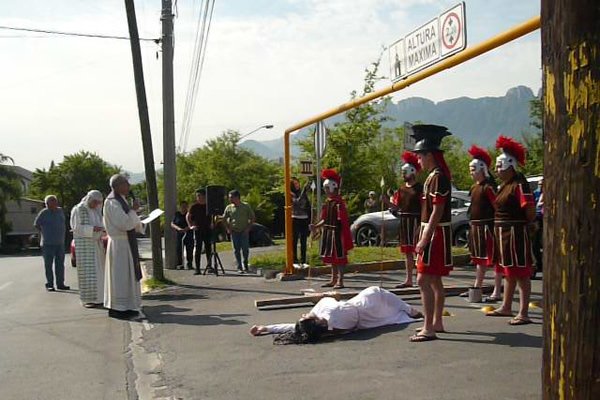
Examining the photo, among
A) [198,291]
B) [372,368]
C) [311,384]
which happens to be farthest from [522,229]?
[198,291]

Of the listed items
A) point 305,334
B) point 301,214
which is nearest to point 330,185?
point 301,214

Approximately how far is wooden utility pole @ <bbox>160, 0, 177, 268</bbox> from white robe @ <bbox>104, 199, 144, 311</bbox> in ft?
20.9

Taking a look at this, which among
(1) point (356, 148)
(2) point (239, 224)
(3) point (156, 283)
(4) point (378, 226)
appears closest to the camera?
(3) point (156, 283)

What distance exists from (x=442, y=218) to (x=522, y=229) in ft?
4.69

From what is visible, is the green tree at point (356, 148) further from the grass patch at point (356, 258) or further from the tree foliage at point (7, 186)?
the tree foliage at point (7, 186)

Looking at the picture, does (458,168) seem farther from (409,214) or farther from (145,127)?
(409,214)

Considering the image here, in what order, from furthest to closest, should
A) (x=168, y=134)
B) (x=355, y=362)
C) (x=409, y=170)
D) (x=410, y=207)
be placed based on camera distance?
(x=168, y=134), (x=410, y=207), (x=409, y=170), (x=355, y=362)

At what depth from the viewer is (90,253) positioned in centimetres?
1130

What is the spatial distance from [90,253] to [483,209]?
20.8ft

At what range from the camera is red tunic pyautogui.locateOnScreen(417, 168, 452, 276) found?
6.76 m

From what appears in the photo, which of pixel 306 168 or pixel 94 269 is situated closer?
pixel 94 269

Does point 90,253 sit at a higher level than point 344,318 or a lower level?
higher

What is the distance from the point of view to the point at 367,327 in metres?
7.68

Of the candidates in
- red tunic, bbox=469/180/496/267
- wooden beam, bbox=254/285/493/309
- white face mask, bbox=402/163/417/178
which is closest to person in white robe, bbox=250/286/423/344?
wooden beam, bbox=254/285/493/309
